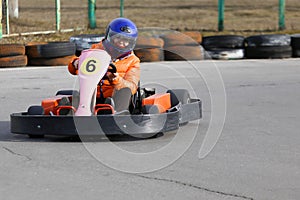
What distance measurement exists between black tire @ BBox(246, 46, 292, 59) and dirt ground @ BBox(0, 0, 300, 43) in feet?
11.6

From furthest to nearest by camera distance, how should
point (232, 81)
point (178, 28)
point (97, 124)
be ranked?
1. point (178, 28)
2. point (232, 81)
3. point (97, 124)

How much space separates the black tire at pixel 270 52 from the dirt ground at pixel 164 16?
3.54 metres

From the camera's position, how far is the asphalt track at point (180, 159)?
5035 mm

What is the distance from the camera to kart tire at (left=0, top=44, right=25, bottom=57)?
44.1 ft

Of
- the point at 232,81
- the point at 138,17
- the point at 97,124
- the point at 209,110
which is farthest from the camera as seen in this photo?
the point at 138,17

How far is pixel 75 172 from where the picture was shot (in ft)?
18.2

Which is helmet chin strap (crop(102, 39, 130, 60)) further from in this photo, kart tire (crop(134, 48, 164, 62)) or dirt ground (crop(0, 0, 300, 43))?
dirt ground (crop(0, 0, 300, 43))

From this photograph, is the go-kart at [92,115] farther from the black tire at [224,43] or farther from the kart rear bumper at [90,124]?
the black tire at [224,43]

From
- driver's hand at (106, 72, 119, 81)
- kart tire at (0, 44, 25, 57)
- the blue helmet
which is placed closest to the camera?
driver's hand at (106, 72, 119, 81)

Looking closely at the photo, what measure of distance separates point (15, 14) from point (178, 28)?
14.2ft

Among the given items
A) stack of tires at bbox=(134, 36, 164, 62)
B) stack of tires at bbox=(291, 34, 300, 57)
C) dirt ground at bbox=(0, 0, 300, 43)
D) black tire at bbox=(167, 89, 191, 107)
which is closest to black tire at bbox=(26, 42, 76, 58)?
stack of tires at bbox=(134, 36, 164, 62)

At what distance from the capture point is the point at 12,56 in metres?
13.6

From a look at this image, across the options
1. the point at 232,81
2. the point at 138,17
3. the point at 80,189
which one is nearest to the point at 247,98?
the point at 232,81

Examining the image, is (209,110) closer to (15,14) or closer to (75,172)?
(75,172)
